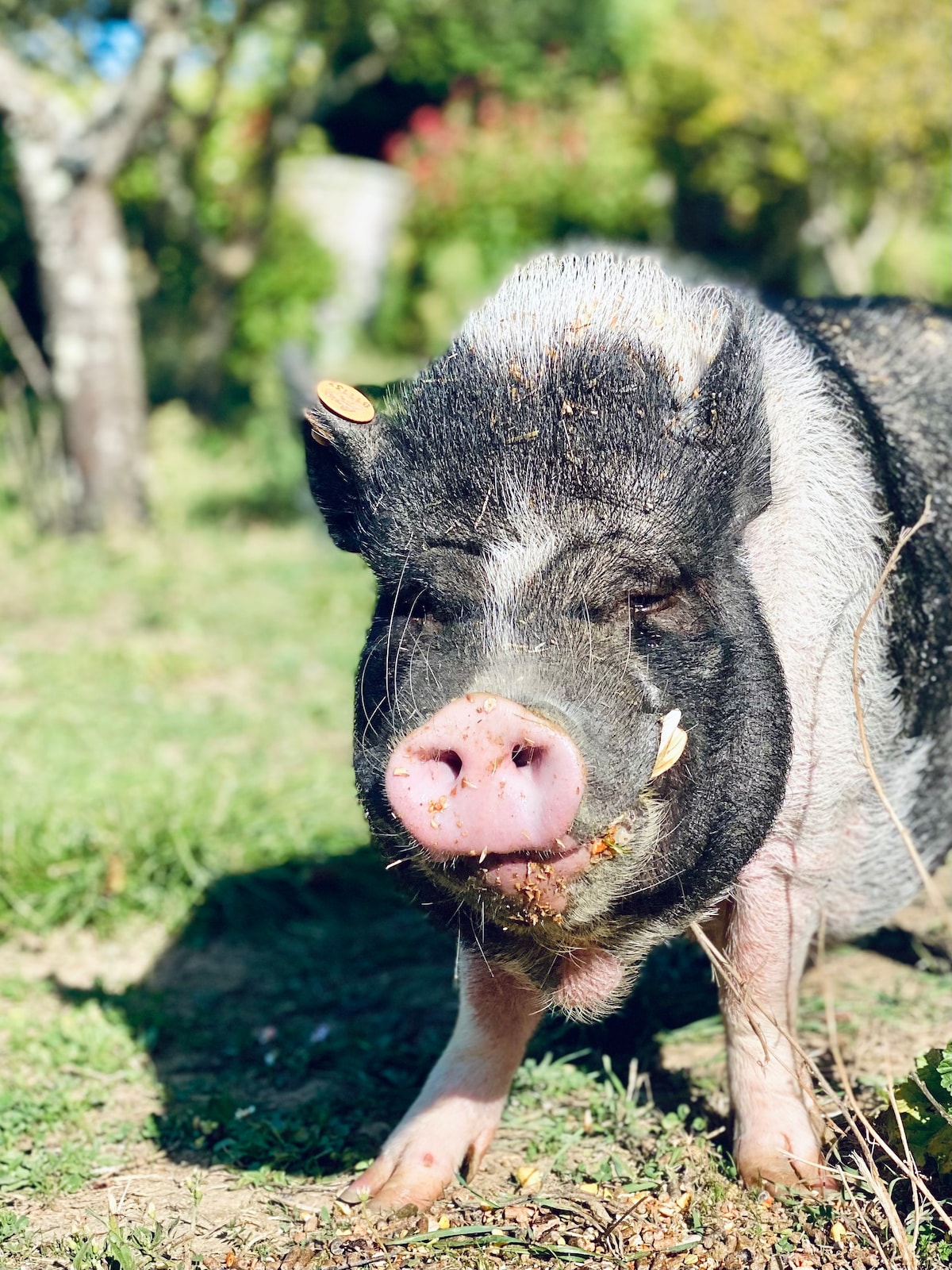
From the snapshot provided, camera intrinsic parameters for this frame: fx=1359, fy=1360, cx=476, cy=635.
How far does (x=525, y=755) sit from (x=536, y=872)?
0.69 feet

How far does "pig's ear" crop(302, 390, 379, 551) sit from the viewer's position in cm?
269

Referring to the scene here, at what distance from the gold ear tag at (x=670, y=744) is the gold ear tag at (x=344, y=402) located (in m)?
0.85

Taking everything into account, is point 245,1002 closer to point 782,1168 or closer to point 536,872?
point 782,1168

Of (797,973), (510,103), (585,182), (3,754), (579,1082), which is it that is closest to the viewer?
(797,973)

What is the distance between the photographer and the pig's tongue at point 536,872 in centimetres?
219

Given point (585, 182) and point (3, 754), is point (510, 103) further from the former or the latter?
point (3, 754)

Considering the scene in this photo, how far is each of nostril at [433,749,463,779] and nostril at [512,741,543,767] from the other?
0.32ft

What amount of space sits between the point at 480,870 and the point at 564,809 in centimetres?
20

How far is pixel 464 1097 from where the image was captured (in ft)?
9.35

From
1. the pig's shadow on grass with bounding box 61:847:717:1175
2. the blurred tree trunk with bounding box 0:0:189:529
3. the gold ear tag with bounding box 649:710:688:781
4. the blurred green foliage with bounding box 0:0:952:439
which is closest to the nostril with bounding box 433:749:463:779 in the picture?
the gold ear tag with bounding box 649:710:688:781

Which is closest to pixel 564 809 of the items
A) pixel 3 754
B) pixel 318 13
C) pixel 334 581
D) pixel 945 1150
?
pixel 945 1150

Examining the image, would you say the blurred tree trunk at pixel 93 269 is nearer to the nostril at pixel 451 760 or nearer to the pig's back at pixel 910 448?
the pig's back at pixel 910 448

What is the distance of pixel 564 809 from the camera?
2105 millimetres

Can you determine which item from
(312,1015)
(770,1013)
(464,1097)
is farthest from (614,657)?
(312,1015)
